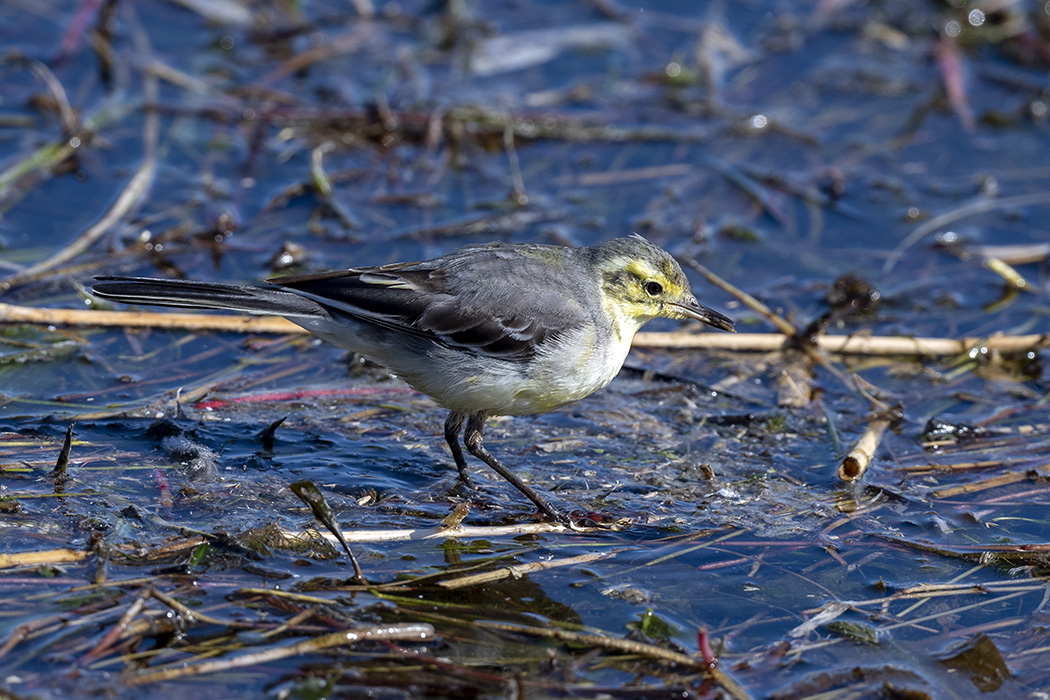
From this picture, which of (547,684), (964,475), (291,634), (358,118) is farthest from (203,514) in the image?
(358,118)

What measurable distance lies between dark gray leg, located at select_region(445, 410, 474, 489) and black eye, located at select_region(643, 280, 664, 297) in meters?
1.39

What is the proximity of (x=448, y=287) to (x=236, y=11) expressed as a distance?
6613 millimetres

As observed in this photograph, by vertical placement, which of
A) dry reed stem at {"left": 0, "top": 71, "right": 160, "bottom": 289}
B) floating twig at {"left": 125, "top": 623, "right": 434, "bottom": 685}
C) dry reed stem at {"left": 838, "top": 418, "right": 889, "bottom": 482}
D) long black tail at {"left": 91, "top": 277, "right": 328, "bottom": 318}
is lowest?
dry reed stem at {"left": 838, "top": 418, "right": 889, "bottom": 482}

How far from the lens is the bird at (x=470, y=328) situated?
20.9 feet

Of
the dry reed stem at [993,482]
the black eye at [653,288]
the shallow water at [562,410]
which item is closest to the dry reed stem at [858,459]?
the shallow water at [562,410]

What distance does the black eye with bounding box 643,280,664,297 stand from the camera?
6969 millimetres

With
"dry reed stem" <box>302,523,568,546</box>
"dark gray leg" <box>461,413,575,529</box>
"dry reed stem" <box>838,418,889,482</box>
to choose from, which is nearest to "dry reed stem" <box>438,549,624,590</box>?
"dry reed stem" <box>302,523,568,546</box>

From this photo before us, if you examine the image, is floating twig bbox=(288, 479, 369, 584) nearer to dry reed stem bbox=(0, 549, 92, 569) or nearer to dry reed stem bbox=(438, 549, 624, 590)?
dry reed stem bbox=(438, 549, 624, 590)

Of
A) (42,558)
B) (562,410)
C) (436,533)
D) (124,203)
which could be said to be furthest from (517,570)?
(124,203)

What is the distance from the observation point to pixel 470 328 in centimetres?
645

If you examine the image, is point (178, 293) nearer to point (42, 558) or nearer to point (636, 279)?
point (42, 558)

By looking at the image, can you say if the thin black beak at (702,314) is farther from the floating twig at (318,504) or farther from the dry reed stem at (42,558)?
the dry reed stem at (42,558)

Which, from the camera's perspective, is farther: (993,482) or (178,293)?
(993,482)

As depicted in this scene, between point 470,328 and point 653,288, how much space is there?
126cm
